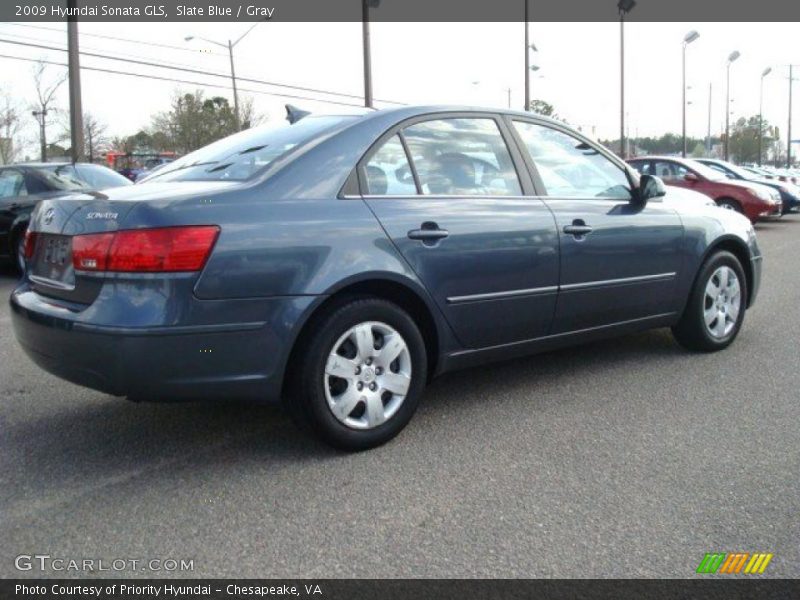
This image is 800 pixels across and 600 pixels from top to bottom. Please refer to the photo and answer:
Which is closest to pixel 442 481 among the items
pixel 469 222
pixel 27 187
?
pixel 469 222

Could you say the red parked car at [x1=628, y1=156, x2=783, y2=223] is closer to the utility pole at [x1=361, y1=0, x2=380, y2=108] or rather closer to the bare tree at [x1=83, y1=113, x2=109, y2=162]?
the utility pole at [x1=361, y1=0, x2=380, y2=108]

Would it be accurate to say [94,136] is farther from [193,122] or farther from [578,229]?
[578,229]

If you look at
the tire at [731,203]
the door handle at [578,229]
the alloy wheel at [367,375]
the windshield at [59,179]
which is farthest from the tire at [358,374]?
the tire at [731,203]

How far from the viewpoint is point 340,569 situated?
249cm

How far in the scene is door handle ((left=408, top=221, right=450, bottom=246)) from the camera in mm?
3605

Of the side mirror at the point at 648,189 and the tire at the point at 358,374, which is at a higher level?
the side mirror at the point at 648,189

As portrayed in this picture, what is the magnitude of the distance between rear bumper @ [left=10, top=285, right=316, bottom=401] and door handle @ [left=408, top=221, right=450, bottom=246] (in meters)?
0.71

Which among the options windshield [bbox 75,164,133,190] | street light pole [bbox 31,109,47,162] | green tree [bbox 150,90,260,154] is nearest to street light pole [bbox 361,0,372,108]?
Answer: windshield [bbox 75,164,133,190]

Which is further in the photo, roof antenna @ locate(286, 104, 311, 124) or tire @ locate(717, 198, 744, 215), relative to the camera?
tire @ locate(717, 198, 744, 215)

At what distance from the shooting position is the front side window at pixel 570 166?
436 centimetres

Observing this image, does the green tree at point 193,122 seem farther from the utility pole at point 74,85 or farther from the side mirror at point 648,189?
the side mirror at point 648,189
